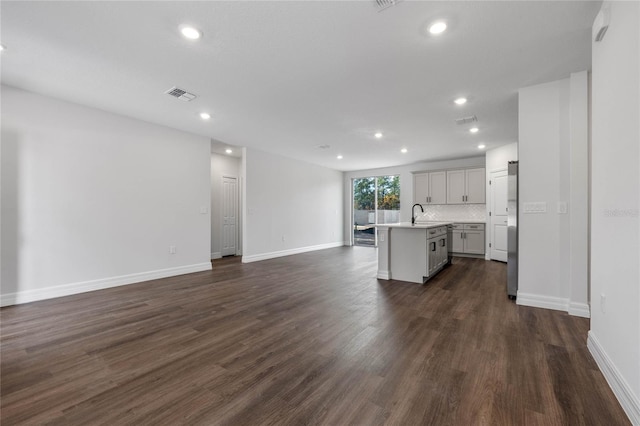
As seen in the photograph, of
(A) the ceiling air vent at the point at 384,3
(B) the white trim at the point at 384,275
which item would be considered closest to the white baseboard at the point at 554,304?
(B) the white trim at the point at 384,275

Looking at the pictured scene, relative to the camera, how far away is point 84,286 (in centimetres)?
392

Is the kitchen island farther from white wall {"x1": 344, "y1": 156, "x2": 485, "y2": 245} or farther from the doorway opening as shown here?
the doorway opening

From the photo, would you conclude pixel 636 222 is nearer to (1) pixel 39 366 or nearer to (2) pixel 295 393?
(2) pixel 295 393

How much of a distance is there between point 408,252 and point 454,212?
4.17 metres

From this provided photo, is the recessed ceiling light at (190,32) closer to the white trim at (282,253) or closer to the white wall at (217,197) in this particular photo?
the white trim at (282,253)

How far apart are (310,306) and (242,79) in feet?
9.23

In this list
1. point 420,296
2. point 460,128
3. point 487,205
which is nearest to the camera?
point 420,296

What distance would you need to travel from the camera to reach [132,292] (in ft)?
12.9

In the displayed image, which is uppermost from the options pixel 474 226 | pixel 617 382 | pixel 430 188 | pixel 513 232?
pixel 430 188

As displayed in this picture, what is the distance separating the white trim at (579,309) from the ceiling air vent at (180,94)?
Result: 17.0ft

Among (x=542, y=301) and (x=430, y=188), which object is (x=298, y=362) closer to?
(x=542, y=301)

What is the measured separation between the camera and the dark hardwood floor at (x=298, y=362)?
152 centimetres

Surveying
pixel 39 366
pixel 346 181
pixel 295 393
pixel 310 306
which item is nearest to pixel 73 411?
pixel 39 366

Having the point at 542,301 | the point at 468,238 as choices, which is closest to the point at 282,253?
the point at 468,238
